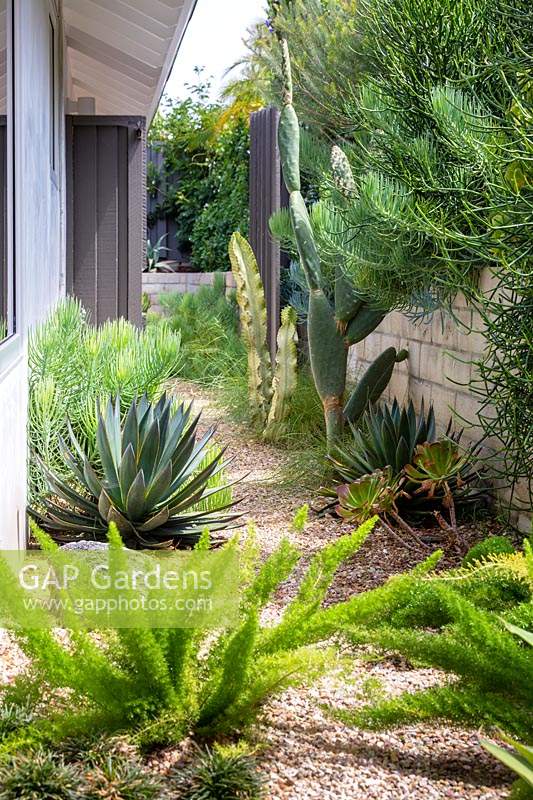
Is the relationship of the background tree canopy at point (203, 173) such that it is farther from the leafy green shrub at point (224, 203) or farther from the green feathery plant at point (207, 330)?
the green feathery plant at point (207, 330)

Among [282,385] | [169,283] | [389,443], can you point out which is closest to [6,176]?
[389,443]

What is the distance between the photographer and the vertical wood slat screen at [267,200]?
905 centimetres

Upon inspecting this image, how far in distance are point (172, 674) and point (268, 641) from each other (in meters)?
0.27

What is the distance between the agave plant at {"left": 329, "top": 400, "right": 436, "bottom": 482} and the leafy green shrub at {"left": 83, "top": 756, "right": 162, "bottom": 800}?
321 centimetres

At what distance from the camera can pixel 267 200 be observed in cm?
934

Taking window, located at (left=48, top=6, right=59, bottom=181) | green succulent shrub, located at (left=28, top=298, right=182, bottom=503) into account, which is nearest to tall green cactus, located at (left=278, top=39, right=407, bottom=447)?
green succulent shrub, located at (left=28, top=298, right=182, bottom=503)

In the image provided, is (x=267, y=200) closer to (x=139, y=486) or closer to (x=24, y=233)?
(x=24, y=233)

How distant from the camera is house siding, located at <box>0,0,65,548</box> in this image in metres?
3.64

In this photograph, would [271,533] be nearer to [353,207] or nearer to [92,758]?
[353,207]

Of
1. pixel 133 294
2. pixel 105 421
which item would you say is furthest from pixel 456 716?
pixel 133 294

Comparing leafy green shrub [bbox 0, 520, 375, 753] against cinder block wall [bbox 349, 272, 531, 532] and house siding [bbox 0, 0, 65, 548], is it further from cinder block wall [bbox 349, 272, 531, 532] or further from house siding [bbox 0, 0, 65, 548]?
cinder block wall [bbox 349, 272, 531, 532]

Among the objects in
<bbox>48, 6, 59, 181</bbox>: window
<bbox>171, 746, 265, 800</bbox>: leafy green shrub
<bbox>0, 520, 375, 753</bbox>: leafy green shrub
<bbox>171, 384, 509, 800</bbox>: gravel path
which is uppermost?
<bbox>48, 6, 59, 181</bbox>: window

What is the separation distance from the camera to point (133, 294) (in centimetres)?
766

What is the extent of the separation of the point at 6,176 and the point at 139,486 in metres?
1.35
